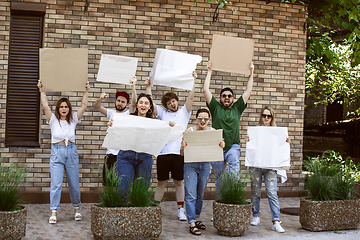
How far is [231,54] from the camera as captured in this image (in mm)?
5262

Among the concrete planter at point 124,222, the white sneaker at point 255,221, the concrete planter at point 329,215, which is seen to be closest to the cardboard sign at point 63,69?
the concrete planter at point 124,222

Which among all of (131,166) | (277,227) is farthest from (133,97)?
(277,227)

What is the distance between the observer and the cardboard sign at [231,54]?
206 inches

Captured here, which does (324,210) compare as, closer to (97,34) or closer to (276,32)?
(276,32)

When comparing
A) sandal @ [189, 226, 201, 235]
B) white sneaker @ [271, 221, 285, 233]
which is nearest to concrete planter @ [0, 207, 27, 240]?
sandal @ [189, 226, 201, 235]

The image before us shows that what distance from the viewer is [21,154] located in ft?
21.5

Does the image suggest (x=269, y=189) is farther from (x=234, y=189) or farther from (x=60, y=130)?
(x=60, y=130)

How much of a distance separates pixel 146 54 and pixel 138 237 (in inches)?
149

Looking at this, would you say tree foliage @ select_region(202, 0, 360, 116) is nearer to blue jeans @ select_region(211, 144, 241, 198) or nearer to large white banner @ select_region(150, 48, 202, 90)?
large white banner @ select_region(150, 48, 202, 90)

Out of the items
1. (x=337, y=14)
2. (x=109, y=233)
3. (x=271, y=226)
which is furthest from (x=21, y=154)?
(x=337, y=14)

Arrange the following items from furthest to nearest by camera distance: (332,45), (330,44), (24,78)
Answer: (332,45) → (330,44) → (24,78)

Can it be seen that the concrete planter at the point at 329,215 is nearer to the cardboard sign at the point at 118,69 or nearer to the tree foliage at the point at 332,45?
the cardboard sign at the point at 118,69

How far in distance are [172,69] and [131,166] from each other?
4.95ft

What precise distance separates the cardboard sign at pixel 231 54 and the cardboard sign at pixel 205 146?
1076 mm
